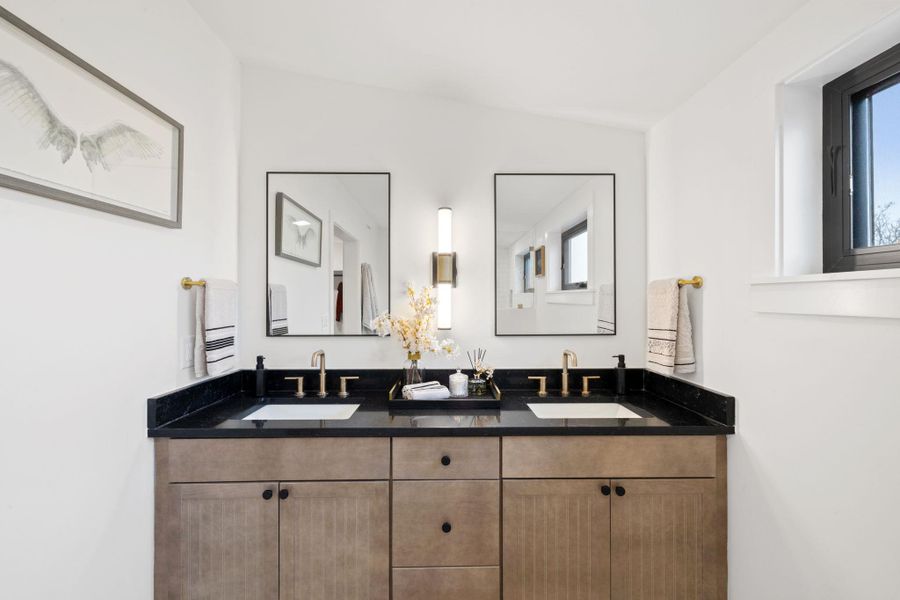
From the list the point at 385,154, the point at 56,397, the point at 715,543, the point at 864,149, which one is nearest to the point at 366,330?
the point at 385,154

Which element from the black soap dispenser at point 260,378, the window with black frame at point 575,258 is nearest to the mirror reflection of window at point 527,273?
the window with black frame at point 575,258

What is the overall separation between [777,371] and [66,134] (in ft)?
6.89

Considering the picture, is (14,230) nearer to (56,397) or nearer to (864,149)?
(56,397)

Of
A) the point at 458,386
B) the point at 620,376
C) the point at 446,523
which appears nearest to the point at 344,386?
the point at 458,386

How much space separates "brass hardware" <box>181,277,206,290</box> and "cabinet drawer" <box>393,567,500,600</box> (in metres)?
1.27

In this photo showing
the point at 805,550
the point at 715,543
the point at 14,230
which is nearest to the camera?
the point at 14,230

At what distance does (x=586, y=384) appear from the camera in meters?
2.08

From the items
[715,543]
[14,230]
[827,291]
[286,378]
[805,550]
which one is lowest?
[715,543]

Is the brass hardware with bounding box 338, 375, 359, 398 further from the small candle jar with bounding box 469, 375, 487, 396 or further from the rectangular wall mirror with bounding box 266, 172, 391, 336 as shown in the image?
the small candle jar with bounding box 469, 375, 487, 396

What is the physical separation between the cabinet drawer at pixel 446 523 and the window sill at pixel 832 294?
106 centimetres

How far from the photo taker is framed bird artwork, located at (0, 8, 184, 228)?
1.01 m

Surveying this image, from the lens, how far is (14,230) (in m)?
1.03

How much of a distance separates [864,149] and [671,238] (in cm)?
72

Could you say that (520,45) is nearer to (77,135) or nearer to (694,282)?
(694,282)
